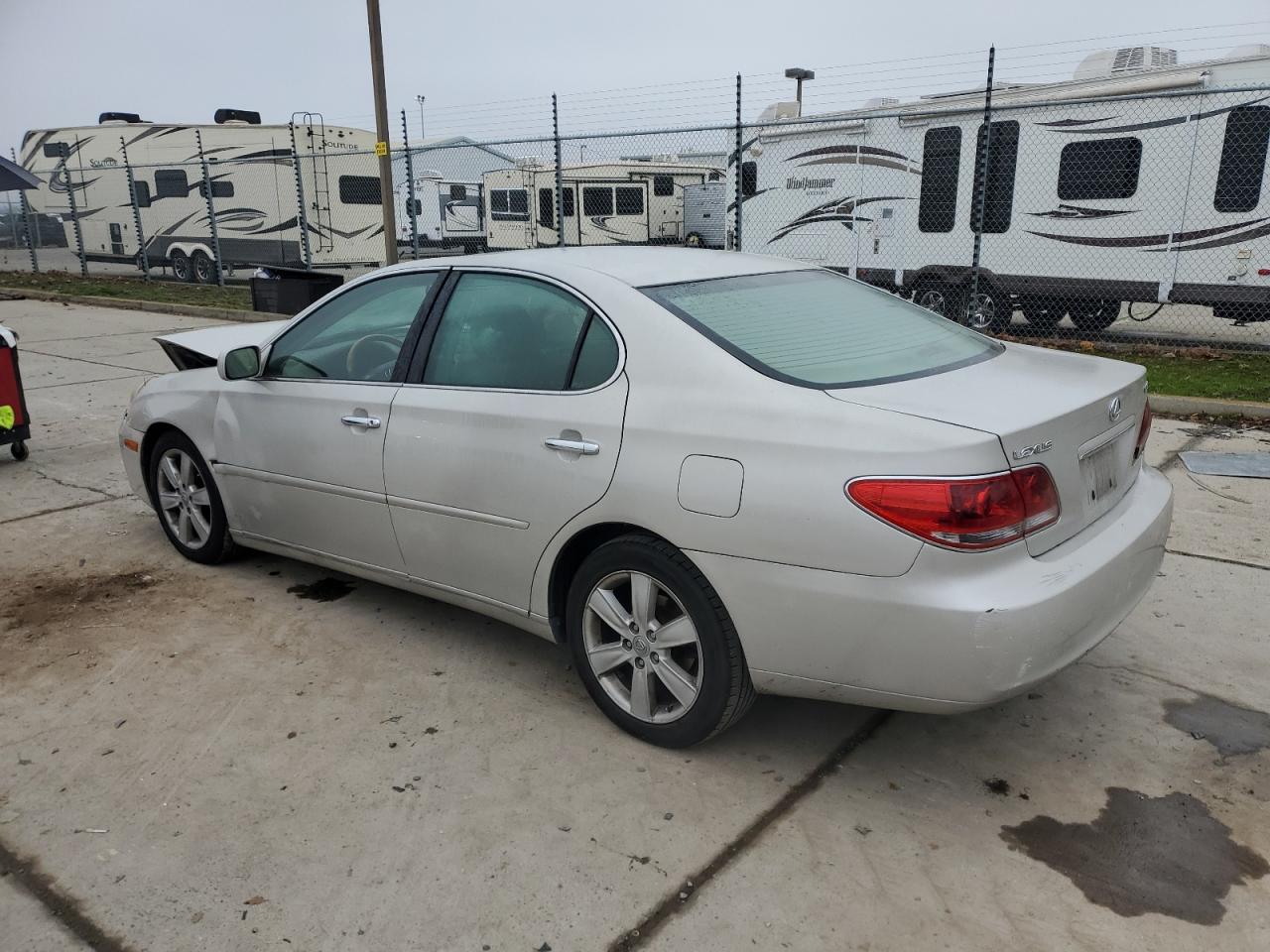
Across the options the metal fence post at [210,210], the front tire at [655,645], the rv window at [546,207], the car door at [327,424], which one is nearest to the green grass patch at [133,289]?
the metal fence post at [210,210]

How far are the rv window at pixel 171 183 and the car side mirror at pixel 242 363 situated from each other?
65.7 ft

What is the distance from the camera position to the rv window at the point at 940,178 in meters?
12.4

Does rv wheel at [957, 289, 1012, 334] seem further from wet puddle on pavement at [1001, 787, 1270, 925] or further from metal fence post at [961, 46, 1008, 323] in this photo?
wet puddle on pavement at [1001, 787, 1270, 925]

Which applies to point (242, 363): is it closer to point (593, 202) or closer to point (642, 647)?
point (642, 647)

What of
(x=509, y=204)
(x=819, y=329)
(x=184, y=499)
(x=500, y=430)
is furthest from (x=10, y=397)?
(x=509, y=204)

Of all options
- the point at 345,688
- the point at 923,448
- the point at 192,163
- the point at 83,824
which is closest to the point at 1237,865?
the point at 923,448

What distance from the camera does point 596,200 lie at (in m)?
22.6

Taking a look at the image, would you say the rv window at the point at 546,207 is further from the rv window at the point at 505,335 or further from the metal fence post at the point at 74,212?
the rv window at the point at 505,335

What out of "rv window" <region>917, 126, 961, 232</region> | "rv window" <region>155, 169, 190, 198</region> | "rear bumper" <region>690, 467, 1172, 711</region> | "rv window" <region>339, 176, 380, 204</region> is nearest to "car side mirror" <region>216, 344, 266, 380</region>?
"rear bumper" <region>690, 467, 1172, 711</region>

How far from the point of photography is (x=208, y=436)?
4.59 meters

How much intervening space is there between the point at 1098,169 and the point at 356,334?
9.97 metres

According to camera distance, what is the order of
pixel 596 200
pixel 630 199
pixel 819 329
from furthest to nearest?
pixel 630 199 < pixel 596 200 < pixel 819 329

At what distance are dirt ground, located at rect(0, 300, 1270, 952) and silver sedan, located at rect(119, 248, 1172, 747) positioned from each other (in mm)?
335

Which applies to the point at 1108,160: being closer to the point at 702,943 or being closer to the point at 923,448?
the point at 923,448
